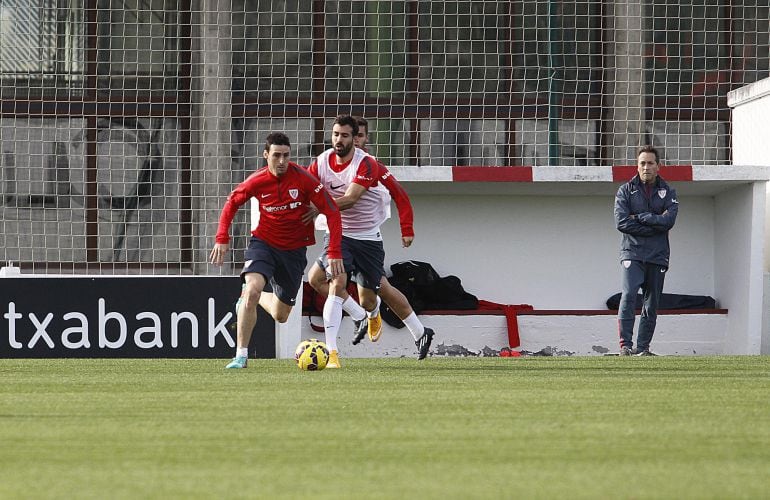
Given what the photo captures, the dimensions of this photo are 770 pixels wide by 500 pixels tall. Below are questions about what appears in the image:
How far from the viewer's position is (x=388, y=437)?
4.67 metres

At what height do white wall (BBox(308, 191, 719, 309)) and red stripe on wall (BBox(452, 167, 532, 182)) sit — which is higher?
red stripe on wall (BBox(452, 167, 532, 182))

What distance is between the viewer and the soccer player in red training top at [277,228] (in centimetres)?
919

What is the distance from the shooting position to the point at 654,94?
16.5 m

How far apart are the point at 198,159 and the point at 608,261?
189 inches

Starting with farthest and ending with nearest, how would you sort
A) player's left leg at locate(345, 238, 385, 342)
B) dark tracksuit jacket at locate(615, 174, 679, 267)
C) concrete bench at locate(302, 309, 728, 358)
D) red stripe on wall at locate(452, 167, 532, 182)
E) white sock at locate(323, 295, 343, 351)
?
red stripe on wall at locate(452, 167, 532, 182), concrete bench at locate(302, 309, 728, 358), dark tracksuit jacket at locate(615, 174, 679, 267), player's left leg at locate(345, 238, 385, 342), white sock at locate(323, 295, 343, 351)

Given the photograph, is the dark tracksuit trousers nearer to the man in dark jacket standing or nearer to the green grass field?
the man in dark jacket standing

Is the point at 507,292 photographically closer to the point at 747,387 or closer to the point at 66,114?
the point at 66,114

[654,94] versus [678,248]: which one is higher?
[654,94]

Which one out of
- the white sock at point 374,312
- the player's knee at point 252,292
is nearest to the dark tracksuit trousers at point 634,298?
the white sock at point 374,312

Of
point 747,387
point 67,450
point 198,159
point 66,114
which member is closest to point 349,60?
point 198,159

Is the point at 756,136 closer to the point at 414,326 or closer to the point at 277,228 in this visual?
the point at 414,326

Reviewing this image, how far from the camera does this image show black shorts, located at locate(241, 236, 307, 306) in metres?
9.42

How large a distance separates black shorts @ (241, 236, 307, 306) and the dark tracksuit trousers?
303cm

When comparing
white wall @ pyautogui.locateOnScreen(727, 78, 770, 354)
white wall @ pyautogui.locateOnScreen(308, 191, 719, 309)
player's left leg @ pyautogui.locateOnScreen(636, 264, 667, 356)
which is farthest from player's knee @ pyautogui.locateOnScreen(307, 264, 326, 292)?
white wall @ pyautogui.locateOnScreen(727, 78, 770, 354)
